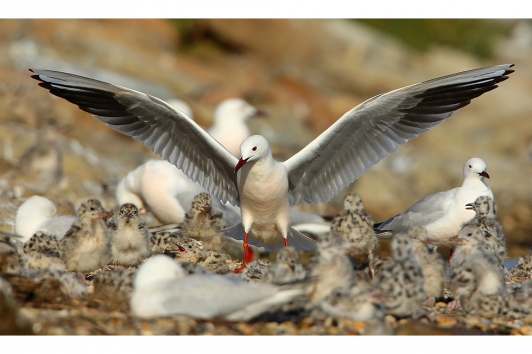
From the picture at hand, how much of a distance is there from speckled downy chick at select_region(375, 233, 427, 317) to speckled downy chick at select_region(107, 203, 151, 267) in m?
2.91

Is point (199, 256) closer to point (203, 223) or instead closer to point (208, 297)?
point (203, 223)

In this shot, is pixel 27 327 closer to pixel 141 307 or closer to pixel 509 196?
pixel 141 307

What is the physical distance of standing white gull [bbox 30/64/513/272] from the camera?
854 centimetres

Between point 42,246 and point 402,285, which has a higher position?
point 42,246

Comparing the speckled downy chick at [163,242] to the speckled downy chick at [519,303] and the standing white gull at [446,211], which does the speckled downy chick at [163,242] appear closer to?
the standing white gull at [446,211]

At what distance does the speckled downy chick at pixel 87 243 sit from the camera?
25.5 ft

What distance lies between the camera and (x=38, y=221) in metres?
8.69

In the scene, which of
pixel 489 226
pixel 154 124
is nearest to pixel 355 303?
pixel 489 226

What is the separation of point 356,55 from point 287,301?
21660 mm

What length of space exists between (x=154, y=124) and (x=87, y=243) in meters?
1.89

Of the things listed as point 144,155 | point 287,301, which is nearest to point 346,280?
point 287,301

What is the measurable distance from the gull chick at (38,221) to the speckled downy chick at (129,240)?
710 mm

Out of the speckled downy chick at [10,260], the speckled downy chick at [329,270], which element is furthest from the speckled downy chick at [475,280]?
the speckled downy chick at [10,260]

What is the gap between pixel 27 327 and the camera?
555cm
